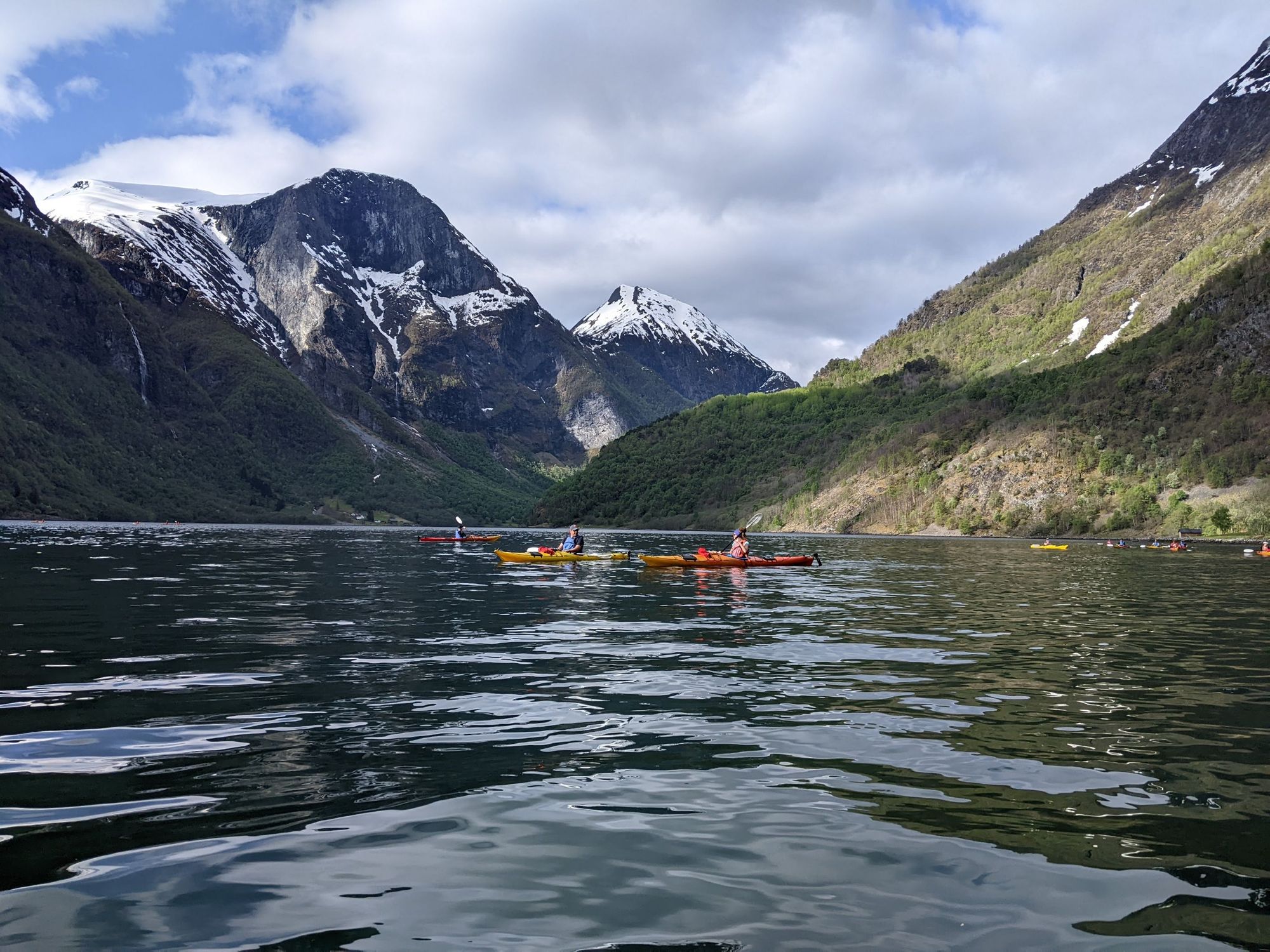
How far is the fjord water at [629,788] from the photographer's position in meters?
7.56

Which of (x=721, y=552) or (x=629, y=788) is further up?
(x=721, y=552)

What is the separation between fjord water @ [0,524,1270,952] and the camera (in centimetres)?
756

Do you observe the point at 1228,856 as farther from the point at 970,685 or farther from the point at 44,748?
the point at 44,748

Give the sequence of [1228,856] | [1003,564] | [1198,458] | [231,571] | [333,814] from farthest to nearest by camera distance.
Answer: [1198,458], [1003,564], [231,571], [333,814], [1228,856]

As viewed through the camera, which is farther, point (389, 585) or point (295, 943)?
point (389, 585)

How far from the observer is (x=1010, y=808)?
10477mm

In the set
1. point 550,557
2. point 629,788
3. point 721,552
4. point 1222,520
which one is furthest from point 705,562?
point 1222,520

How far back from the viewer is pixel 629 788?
37.3 feet

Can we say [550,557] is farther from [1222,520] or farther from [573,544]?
[1222,520]

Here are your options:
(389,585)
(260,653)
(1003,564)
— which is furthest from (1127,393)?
(260,653)

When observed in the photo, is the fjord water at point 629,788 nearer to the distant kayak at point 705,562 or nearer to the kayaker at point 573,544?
the distant kayak at point 705,562

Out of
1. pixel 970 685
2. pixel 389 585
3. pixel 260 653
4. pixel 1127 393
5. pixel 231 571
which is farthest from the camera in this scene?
pixel 1127 393

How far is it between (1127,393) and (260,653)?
21564cm

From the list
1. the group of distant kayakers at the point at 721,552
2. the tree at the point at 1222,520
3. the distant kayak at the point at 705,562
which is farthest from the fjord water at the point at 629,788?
the tree at the point at 1222,520
